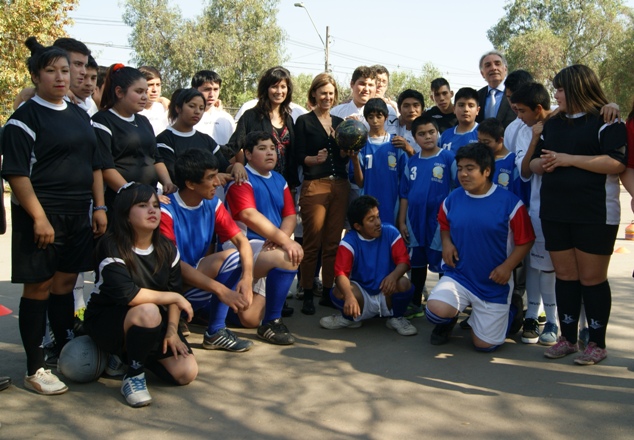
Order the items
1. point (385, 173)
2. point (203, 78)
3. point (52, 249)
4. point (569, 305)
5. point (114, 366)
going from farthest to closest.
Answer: point (203, 78)
point (385, 173)
point (569, 305)
point (114, 366)
point (52, 249)

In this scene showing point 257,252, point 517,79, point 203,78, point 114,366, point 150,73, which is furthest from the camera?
point 150,73

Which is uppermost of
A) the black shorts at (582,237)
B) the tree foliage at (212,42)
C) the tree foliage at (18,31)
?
the tree foliage at (212,42)

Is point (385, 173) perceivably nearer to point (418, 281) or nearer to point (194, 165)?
point (418, 281)

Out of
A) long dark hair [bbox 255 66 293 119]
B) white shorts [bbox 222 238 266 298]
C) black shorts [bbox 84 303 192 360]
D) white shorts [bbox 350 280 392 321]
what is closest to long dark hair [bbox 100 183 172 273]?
black shorts [bbox 84 303 192 360]

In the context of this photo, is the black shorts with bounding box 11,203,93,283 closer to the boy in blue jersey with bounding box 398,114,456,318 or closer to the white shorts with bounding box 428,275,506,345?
the white shorts with bounding box 428,275,506,345

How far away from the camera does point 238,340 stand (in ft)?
16.2

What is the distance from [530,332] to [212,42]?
39.7 metres

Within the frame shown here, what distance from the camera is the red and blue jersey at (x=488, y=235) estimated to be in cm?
485

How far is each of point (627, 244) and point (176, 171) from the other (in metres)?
8.26

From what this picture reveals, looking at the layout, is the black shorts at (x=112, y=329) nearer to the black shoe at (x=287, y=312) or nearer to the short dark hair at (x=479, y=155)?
the black shoe at (x=287, y=312)

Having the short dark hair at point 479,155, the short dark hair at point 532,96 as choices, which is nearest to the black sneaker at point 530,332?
the short dark hair at point 479,155

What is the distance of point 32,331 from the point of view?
4.06 metres

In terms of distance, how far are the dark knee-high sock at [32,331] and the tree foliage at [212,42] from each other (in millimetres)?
38531

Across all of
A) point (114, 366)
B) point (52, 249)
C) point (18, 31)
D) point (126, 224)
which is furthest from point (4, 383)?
point (18, 31)
